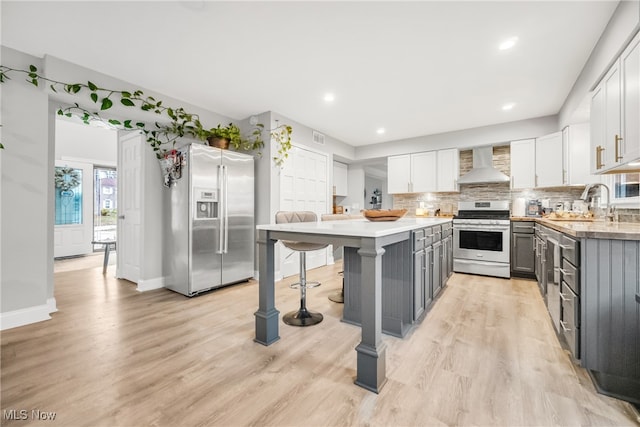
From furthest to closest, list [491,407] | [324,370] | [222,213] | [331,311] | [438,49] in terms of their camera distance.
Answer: [222,213] < [331,311] < [438,49] < [324,370] < [491,407]

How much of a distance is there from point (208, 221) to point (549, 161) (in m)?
4.99

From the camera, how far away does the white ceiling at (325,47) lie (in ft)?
6.53

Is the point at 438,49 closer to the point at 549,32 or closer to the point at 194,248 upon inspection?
the point at 549,32

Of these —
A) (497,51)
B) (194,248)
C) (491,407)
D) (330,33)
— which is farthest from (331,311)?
(497,51)

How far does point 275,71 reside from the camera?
2.86 m

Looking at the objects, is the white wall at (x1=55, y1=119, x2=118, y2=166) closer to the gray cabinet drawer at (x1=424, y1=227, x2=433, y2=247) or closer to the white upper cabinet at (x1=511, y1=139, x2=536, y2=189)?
the gray cabinet drawer at (x1=424, y1=227, x2=433, y2=247)

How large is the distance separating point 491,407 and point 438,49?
2.71 metres

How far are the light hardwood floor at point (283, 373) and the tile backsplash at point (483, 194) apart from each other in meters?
2.40

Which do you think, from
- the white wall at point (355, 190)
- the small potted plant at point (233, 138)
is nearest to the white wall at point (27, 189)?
the small potted plant at point (233, 138)

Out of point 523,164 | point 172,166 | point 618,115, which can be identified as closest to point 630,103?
point 618,115

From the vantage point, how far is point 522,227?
3.98 m

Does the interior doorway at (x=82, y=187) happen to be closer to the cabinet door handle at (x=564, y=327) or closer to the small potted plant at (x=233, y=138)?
the small potted plant at (x=233, y=138)

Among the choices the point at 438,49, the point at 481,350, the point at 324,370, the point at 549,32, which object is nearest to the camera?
the point at 324,370

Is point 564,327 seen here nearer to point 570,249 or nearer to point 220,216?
point 570,249
